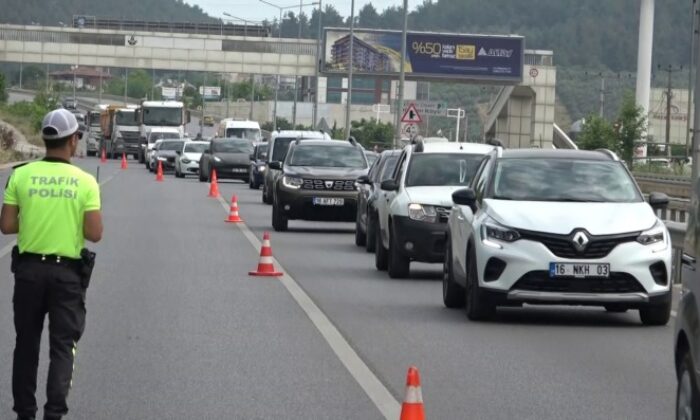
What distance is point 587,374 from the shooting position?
40.7ft

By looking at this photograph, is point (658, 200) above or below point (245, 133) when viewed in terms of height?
above

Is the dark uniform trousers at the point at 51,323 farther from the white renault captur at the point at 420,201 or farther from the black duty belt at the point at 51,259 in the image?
the white renault captur at the point at 420,201

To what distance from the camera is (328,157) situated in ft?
105

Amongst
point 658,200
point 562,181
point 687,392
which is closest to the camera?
point 687,392

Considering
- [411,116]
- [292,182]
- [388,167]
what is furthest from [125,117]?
[388,167]

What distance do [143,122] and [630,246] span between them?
73599 millimetres

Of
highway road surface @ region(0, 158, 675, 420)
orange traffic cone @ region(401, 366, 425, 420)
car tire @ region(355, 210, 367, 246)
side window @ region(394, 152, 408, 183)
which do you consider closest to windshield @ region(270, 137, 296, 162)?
car tire @ region(355, 210, 367, 246)

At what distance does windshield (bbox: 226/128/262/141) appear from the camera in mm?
72938

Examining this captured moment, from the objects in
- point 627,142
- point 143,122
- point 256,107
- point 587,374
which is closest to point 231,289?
point 587,374

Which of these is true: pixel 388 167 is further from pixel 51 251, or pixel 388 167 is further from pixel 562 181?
pixel 51 251

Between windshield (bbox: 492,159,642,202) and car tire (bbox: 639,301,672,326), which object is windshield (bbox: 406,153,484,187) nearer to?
windshield (bbox: 492,159,642,202)

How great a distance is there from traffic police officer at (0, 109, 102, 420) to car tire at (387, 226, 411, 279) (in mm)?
12025

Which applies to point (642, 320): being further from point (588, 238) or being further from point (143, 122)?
point (143, 122)

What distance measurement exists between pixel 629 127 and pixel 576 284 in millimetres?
63664
